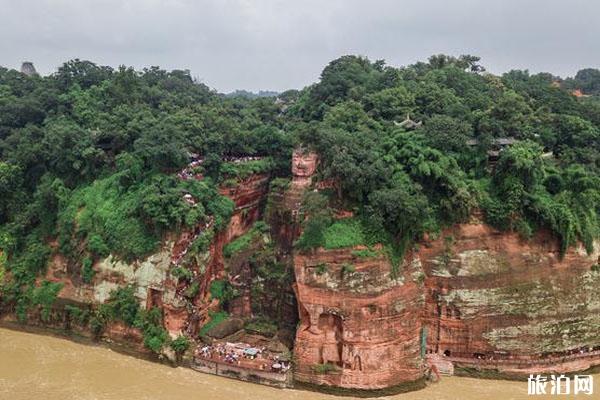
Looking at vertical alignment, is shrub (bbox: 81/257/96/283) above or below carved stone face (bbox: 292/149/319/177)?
below

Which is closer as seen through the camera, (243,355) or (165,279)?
(243,355)

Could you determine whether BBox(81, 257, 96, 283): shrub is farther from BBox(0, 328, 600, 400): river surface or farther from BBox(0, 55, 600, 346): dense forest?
BBox(0, 328, 600, 400): river surface

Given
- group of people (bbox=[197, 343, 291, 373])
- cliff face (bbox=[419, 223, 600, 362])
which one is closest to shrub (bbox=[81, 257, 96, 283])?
group of people (bbox=[197, 343, 291, 373])

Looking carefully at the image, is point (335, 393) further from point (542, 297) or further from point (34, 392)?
point (34, 392)

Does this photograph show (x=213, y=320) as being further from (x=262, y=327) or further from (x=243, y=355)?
(x=243, y=355)

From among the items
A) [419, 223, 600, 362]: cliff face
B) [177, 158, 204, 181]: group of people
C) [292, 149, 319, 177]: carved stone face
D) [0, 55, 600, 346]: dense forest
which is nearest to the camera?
[419, 223, 600, 362]: cliff face

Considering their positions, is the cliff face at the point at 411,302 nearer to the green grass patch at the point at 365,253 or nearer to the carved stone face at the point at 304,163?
the green grass patch at the point at 365,253

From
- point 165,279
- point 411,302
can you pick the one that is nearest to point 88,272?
point 165,279
